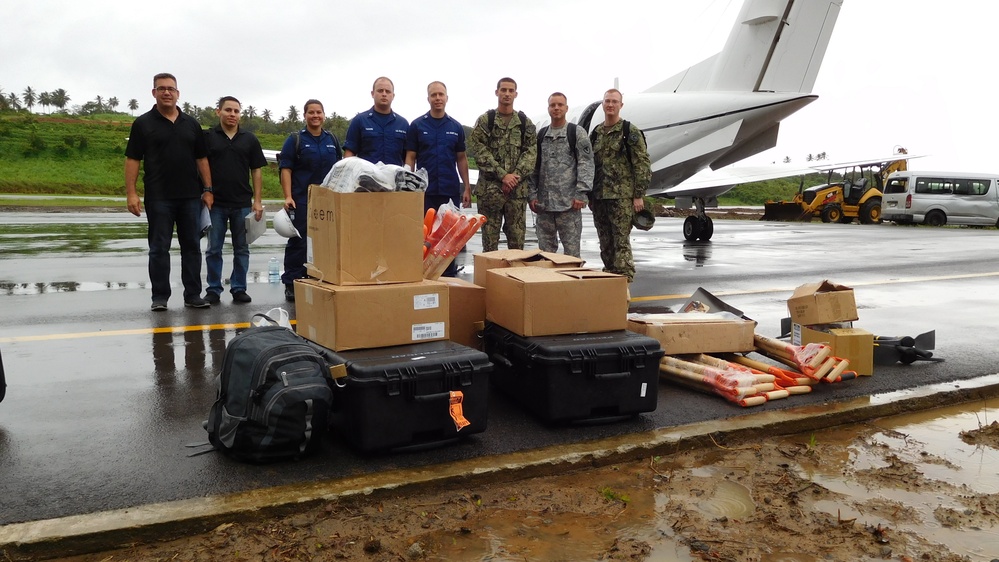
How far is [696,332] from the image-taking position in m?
4.79

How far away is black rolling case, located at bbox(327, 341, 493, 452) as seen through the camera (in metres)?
3.23

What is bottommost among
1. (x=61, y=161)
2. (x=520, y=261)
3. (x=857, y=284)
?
(x=857, y=284)

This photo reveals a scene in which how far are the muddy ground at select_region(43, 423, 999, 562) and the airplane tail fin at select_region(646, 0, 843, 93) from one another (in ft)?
39.8

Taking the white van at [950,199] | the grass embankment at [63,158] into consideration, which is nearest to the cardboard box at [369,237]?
the white van at [950,199]

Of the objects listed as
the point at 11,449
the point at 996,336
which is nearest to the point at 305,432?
the point at 11,449

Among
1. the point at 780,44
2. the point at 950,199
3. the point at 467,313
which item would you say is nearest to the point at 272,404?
the point at 467,313

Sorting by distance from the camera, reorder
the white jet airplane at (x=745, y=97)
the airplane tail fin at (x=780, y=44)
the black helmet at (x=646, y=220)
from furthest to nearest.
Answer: the airplane tail fin at (x=780, y=44) < the white jet airplane at (x=745, y=97) < the black helmet at (x=646, y=220)

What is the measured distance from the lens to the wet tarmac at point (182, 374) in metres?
3.09

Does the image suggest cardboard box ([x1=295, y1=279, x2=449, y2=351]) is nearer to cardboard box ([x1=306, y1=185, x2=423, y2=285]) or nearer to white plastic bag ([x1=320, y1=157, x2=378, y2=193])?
cardboard box ([x1=306, y1=185, x2=423, y2=285])

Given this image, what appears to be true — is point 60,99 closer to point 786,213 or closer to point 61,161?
point 61,161

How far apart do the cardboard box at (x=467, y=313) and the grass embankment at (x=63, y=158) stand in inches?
1452

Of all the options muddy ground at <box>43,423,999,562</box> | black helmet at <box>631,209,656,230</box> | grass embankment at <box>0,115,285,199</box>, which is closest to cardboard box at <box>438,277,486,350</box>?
muddy ground at <box>43,423,999,562</box>

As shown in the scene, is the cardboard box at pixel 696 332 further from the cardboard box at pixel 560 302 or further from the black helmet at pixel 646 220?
the black helmet at pixel 646 220

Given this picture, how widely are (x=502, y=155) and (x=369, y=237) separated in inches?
143
